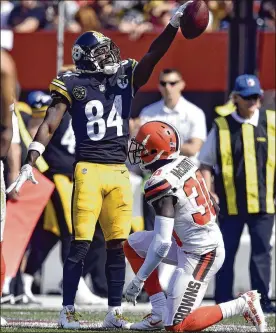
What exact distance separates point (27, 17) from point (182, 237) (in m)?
6.98

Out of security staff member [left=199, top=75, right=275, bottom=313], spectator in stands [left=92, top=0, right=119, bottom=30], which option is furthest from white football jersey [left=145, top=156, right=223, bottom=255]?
spectator in stands [left=92, top=0, right=119, bottom=30]

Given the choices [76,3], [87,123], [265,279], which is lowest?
[265,279]

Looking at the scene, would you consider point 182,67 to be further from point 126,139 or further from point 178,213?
point 178,213

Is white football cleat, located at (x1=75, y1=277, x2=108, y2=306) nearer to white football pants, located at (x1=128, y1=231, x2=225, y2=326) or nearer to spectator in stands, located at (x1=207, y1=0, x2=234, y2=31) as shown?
white football pants, located at (x1=128, y1=231, x2=225, y2=326)

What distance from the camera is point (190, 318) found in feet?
23.9

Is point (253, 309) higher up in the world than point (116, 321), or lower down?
higher up

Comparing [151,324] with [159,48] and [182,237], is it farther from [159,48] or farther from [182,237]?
[159,48]

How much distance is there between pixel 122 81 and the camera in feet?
26.7

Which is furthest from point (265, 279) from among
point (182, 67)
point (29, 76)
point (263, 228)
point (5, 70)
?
point (5, 70)

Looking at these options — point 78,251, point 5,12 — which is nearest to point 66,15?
point 5,12

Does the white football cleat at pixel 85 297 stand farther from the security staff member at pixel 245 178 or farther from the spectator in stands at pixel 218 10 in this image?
the spectator in stands at pixel 218 10

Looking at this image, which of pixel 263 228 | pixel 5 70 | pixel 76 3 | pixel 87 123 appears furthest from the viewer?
pixel 76 3

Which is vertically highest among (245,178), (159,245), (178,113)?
(178,113)

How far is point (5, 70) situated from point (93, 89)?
2.69 m
